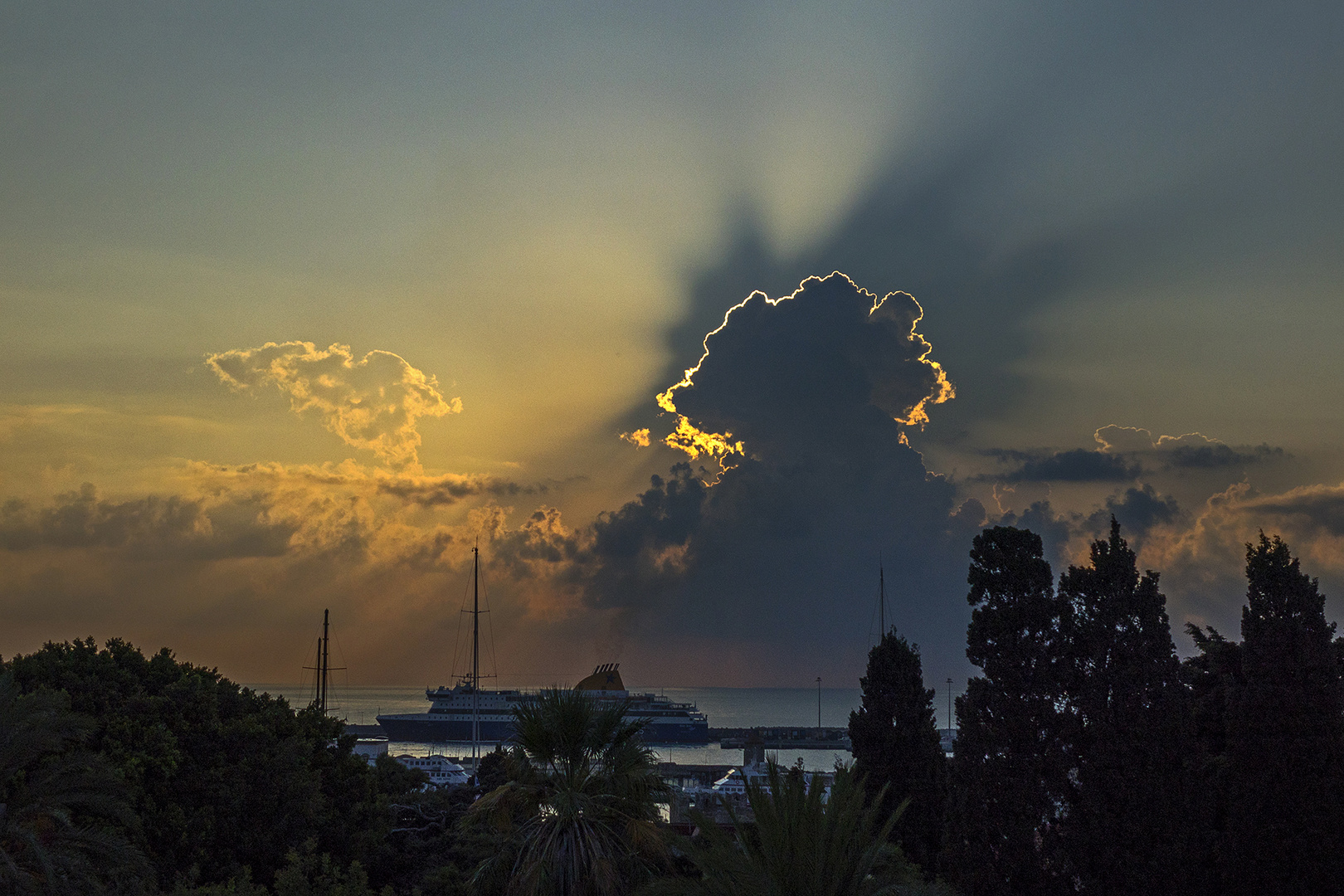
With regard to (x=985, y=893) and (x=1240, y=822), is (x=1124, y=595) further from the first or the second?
(x=985, y=893)

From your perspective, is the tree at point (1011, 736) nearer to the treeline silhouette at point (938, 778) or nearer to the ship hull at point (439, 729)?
the treeline silhouette at point (938, 778)

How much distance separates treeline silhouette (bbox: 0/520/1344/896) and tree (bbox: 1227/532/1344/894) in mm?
40

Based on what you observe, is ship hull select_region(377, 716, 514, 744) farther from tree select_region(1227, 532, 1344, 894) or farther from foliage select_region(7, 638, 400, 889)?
tree select_region(1227, 532, 1344, 894)

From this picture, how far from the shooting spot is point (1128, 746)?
67.3 feet

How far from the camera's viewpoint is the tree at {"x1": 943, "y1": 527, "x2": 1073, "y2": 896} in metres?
21.0

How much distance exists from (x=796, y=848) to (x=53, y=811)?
1229 centimetres

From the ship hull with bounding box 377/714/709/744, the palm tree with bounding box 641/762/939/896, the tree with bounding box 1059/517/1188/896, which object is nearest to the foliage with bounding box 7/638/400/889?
the palm tree with bounding box 641/762/939/896

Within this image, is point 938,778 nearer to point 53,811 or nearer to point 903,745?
point 903,745

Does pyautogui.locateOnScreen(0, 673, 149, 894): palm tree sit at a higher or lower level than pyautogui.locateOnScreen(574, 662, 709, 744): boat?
higher

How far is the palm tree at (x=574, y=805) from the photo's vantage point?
14.9 meters

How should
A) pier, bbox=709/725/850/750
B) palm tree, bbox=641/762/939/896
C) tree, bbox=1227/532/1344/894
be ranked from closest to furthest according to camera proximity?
palm tree, bbox=641/762/939/896 → tree, bbox=1227/532/1344/894 → pier, bbox=709/725/850/750

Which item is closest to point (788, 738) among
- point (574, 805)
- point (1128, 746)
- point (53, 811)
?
point (1128, 746)

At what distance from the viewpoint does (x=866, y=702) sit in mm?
28250

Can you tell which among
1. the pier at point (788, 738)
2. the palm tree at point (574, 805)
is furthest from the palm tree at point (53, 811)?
the pier at point (788, 738)
